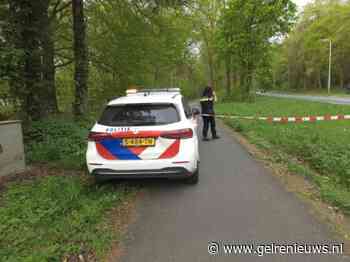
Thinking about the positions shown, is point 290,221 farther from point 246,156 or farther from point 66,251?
point 246,156

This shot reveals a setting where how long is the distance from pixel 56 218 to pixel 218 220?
220cm

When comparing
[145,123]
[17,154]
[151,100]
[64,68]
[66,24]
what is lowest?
[17,154]

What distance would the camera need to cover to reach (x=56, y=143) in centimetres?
695

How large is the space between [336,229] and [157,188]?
111 inches

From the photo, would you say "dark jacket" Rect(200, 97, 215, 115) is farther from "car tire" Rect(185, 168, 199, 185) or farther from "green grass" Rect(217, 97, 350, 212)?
"car tire" Rect(185, 168, 199, 185)

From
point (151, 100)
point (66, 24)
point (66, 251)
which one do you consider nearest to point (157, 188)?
point (151, 100)

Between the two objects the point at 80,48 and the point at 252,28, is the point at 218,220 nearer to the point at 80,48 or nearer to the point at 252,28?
the point at 80,48

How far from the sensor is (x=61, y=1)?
1197cm

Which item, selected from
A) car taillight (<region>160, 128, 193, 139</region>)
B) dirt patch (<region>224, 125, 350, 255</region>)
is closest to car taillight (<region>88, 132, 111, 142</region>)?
car taillight (<region>160, 128, 193, 139</region>)

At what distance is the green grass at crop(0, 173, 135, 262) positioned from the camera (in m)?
3.02

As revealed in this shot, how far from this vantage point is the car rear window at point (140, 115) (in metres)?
4.55

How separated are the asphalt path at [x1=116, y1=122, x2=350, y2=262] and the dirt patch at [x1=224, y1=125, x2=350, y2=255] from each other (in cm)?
11

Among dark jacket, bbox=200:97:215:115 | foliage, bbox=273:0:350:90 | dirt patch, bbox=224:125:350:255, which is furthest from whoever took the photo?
foliage, bbox=273:0:350:90

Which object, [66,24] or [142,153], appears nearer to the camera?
[142,153]
